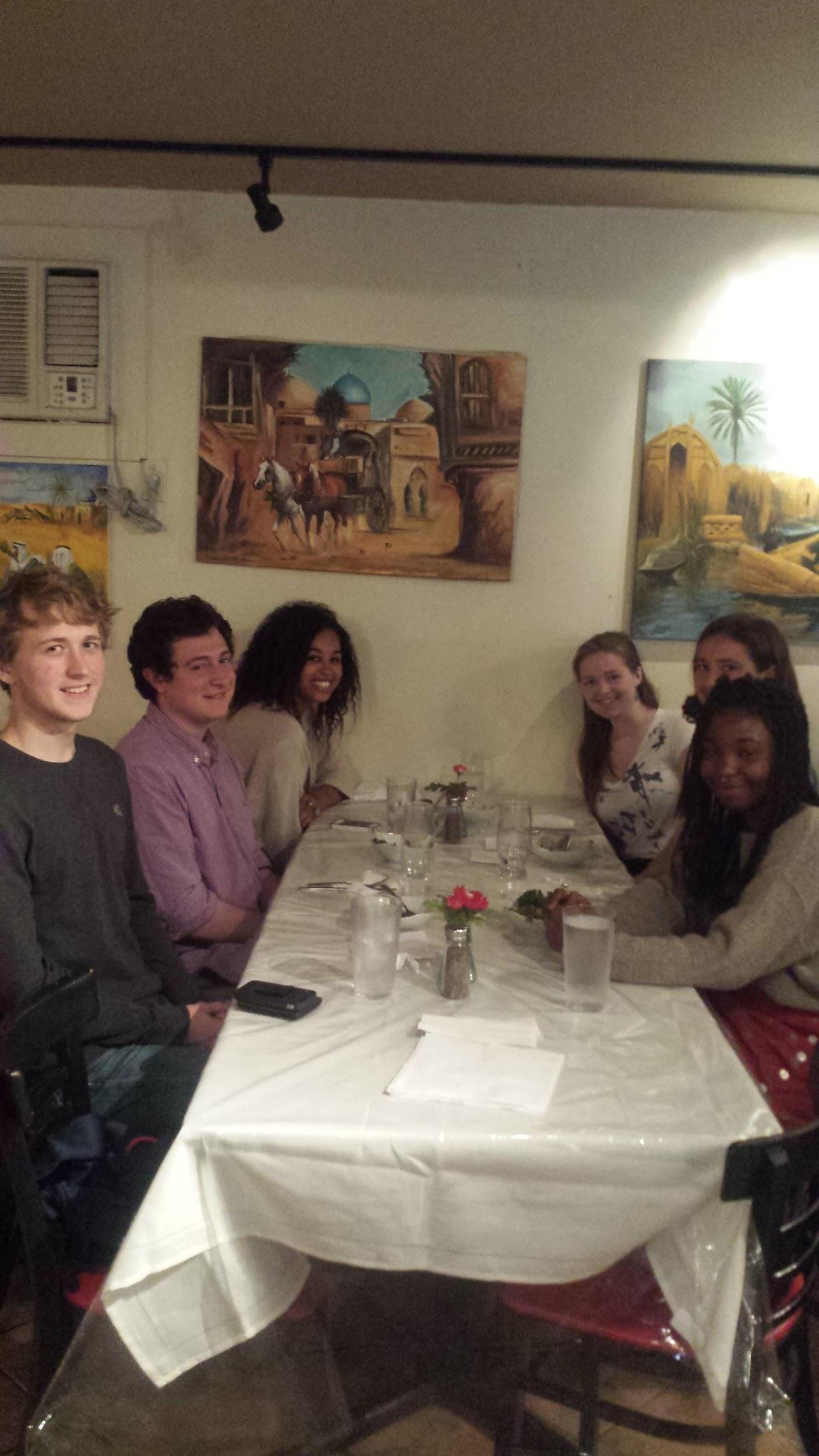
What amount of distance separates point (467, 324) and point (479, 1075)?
2737mm

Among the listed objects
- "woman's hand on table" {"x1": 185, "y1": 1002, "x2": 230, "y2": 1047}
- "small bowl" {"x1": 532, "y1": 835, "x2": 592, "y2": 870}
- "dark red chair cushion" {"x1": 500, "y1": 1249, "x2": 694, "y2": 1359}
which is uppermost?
"small bowl" {"x1": 532, "y1": 835, "x2": 592, "y2": 870}

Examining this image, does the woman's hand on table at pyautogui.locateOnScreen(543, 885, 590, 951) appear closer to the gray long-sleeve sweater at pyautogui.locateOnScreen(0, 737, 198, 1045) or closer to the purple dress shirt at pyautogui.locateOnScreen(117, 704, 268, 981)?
the gray long-sleeve sweater at pyautogui.locateOnScreen(0, 737, 198, 1045)

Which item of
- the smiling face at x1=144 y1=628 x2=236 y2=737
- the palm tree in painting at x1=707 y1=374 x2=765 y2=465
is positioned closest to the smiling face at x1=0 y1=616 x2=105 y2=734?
the smiling face at x1=144 y1=628 x2=236 y2=737

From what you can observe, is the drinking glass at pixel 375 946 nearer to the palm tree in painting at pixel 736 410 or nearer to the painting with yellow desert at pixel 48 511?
the painting with yellow desert at pixel 48 511

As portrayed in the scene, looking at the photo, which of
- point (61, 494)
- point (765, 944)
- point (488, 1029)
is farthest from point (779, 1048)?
point (61, 494)

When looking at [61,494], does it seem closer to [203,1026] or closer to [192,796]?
[192,796]

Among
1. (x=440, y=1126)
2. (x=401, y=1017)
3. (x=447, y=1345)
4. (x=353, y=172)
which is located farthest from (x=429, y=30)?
(x=447, y=1345)

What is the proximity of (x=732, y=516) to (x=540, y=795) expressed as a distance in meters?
1.12

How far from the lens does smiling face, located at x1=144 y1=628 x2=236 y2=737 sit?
245 centimetres

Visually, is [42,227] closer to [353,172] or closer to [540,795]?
[353,172]

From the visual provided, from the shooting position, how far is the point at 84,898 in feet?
6.06

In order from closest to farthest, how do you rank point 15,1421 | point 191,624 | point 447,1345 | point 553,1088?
point 553,1088
point 447,1345
point 15,1421
point 191,624

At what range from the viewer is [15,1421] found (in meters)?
1.72

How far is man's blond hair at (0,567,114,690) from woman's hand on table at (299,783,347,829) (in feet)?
4.50
